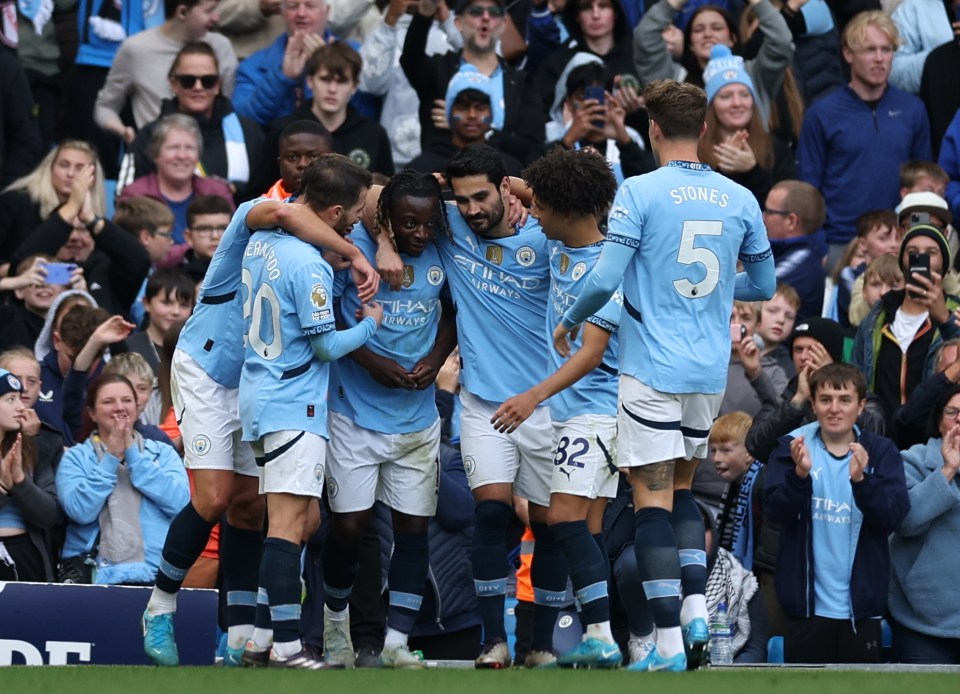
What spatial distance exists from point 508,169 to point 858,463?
375cm

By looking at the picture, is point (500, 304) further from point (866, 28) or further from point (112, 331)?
point (866, 28)

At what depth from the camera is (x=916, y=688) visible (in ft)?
24.1

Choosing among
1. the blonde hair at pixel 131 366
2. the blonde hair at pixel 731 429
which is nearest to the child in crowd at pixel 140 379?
the blonde hair at pixel 131 366

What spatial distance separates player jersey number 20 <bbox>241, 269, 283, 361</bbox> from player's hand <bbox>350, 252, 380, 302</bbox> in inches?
17.8

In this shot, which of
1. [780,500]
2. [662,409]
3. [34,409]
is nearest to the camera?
[662,409]

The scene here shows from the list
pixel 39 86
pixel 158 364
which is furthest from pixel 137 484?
pixel 39 86

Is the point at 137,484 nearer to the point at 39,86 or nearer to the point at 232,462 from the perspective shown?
the point at 232,462

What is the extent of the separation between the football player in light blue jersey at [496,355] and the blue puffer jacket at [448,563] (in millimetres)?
1182

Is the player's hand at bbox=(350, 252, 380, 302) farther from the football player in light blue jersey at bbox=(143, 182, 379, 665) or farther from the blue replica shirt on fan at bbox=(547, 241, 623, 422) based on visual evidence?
the blue replica shirt on fan at bbox=(547, 241, 623, 422)

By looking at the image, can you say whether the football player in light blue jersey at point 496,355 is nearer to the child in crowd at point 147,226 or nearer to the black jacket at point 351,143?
the child in crowd at point 147,226

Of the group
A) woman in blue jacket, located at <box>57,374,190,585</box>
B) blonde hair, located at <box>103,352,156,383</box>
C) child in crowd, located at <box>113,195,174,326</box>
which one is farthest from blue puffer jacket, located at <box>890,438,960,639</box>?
child in crowd, located at <box>113,195,174,326</box>

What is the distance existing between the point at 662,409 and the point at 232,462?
2.29 metres

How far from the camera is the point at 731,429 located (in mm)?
11453

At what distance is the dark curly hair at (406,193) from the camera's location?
30.1ft
